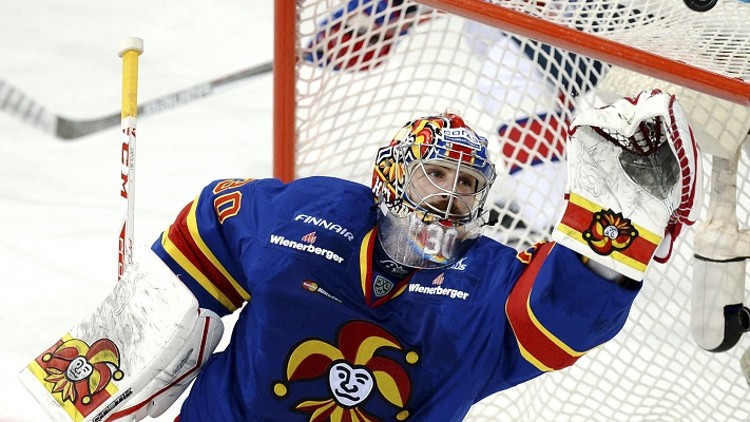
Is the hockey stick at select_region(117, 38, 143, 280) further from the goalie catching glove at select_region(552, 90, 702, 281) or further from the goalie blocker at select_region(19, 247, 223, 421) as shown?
the goalie catching glove at select_region(552, 90, 702, 281)

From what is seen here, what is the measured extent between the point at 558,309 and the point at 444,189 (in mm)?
312

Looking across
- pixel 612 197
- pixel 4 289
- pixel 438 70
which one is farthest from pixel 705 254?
pixel 4 289

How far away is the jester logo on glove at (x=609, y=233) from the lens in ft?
6.52

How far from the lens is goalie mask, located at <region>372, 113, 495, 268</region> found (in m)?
2.29

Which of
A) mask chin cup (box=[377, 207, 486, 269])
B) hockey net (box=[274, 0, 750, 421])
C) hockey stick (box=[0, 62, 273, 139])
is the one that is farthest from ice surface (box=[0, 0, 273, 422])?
mask chin cup (box=[377, 207, 486, 269])

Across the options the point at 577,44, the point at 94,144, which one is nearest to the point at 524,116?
the point at 577,44

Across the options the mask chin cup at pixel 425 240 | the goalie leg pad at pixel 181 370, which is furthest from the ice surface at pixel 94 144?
the mask chin cup at pixel 425 240

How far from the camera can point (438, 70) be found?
11.0 feet

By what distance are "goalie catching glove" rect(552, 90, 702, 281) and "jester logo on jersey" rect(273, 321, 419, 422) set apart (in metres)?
0.48

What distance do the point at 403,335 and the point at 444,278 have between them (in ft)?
0.42

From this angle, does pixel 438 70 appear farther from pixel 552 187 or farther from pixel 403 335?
pixel 403 335

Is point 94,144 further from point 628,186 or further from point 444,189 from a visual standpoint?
point 628,186

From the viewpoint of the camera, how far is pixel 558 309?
2.10 metres

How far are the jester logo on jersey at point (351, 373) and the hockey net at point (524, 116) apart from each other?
0.75 meters
